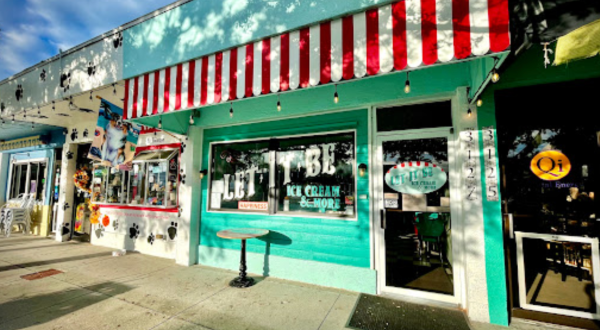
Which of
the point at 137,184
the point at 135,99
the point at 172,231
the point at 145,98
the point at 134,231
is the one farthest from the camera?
the point at 137,184

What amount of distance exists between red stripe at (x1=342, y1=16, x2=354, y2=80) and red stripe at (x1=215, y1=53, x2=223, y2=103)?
177 centimetres

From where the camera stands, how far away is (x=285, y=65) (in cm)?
318

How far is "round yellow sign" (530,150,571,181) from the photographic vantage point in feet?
10.4

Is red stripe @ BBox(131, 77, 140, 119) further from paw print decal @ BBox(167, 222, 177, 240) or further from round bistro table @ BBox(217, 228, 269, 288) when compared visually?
paw print decal @ BBox(167, 222, 177, 240)

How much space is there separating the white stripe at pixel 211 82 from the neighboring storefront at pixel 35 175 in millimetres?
8166

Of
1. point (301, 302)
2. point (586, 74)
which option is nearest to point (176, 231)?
point (301, 302)

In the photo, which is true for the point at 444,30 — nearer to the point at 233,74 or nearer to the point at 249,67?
the point at 249,67

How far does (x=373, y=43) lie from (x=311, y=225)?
303 cm

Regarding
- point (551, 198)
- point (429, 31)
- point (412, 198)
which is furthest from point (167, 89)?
point (551, 198)

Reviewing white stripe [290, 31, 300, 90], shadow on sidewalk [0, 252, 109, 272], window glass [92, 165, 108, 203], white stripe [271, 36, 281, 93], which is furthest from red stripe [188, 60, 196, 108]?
window glass [92, 165, 108, 203]

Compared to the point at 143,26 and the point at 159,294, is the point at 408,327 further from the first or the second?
the point at 143,26

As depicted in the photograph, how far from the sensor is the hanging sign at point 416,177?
3.85 m

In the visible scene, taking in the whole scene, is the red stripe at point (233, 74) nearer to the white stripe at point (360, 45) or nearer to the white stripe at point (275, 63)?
the white stripe at point (275, 63)

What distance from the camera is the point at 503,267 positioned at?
3.24 metres
